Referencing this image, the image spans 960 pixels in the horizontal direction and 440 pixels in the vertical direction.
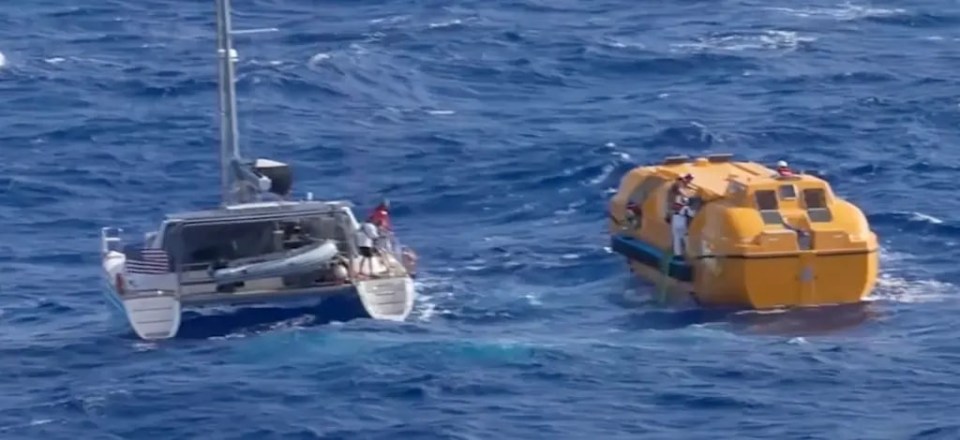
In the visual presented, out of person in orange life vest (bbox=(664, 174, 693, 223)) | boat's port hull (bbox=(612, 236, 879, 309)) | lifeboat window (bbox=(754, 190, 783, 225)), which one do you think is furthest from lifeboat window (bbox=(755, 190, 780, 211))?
person in orange life vest (bbox=(664, 174, 693, 223))

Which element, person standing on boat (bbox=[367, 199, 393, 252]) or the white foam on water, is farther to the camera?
the white foam on water

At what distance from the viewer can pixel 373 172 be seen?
78438 millimetres

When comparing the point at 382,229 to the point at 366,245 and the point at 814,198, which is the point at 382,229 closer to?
the point at 366,245

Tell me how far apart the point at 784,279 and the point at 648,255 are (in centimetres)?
427

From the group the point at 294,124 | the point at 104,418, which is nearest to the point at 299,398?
the point at 104,418

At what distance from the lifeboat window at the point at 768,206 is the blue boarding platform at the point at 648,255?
85.4 inches

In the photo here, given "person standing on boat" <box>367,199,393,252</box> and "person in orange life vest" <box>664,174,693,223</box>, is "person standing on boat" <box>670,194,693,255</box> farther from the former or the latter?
"person standing on boat" <box>367,199,393,252</box>

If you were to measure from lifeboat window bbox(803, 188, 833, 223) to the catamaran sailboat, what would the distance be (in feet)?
31.0

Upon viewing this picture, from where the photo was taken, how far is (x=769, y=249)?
59219 mm

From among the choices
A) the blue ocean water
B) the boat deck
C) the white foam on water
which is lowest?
the blue ocean water

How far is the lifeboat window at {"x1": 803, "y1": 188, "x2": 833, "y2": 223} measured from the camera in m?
60.3

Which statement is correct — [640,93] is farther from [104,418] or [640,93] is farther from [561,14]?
[104,418]

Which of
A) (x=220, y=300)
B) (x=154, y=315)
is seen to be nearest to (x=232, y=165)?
(x=220, y=300)

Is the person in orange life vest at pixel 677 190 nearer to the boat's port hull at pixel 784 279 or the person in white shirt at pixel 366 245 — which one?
the boat's port hull at pixel 784 279
